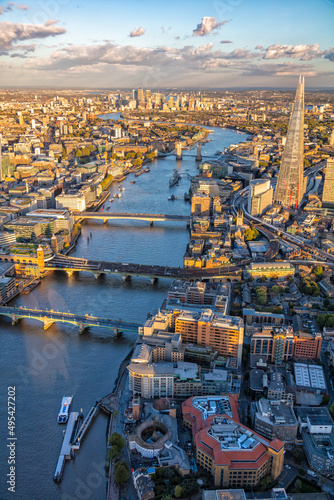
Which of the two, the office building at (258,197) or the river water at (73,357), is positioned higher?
the office building at (258,197)

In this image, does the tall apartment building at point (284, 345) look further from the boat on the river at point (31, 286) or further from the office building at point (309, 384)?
the boat on the river at point (31, 286)

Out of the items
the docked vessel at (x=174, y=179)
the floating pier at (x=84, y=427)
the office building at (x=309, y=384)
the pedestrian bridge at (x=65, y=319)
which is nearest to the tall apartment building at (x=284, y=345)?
the office building at (x=309, y=384)

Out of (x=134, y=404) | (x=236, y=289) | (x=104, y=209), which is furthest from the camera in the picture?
(x=104, y=209)

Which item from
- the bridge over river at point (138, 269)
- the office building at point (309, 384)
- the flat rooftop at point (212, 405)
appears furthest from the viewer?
the bridge over river at point (138, 269)

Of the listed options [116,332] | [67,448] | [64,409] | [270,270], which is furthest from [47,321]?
[270,270]

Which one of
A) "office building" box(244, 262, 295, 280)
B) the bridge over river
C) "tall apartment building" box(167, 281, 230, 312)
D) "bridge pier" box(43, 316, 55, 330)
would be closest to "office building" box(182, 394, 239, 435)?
"tall apartment building" box(167, 281, 230, 312)

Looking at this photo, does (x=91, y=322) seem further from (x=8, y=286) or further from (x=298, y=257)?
(x=298, y=257)

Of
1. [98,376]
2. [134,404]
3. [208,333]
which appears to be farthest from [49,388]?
[208,333]
